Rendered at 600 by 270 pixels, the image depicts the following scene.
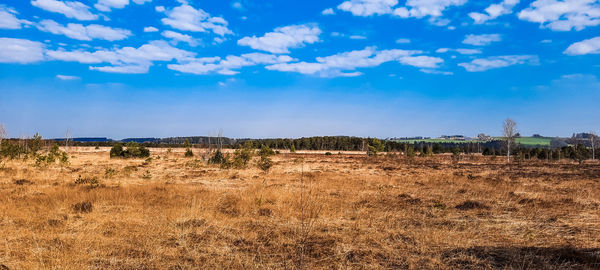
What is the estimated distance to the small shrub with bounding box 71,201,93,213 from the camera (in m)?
8.46

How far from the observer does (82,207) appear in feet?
28.5

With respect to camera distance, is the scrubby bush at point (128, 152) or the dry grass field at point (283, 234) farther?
the scrubby bush at point (128, 152)

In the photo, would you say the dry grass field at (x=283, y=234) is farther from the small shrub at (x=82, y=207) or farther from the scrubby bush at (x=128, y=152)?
the scrubby bush at (x=128, y=152)

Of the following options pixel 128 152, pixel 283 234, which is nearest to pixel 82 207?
pixel 283 234

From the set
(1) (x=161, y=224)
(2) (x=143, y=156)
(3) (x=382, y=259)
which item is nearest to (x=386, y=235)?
(3) (x=382, y=259)

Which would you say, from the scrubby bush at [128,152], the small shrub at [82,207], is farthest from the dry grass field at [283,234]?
the scrubby bush at [128,152]

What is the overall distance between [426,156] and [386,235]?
58.6 metres

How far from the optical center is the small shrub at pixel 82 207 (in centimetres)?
846

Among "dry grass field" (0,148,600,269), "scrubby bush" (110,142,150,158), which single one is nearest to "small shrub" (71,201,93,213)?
"dry grass field" (0,148,600,269)

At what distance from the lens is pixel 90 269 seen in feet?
14.7

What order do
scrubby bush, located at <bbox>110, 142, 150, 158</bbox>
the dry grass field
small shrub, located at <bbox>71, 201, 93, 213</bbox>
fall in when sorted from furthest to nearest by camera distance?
scrubby bush, located at <bbox>110, 142, 150, 158</bbox>, small shrub, located at <bbox>71, 201, 93, 213</bbox>, the dry grass field

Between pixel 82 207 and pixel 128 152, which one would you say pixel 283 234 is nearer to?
pixel 82 207

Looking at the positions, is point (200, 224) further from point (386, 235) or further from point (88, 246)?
point (386, 235)

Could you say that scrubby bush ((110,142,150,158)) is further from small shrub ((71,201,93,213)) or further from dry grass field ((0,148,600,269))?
small shrub ((71,201,93,213))
